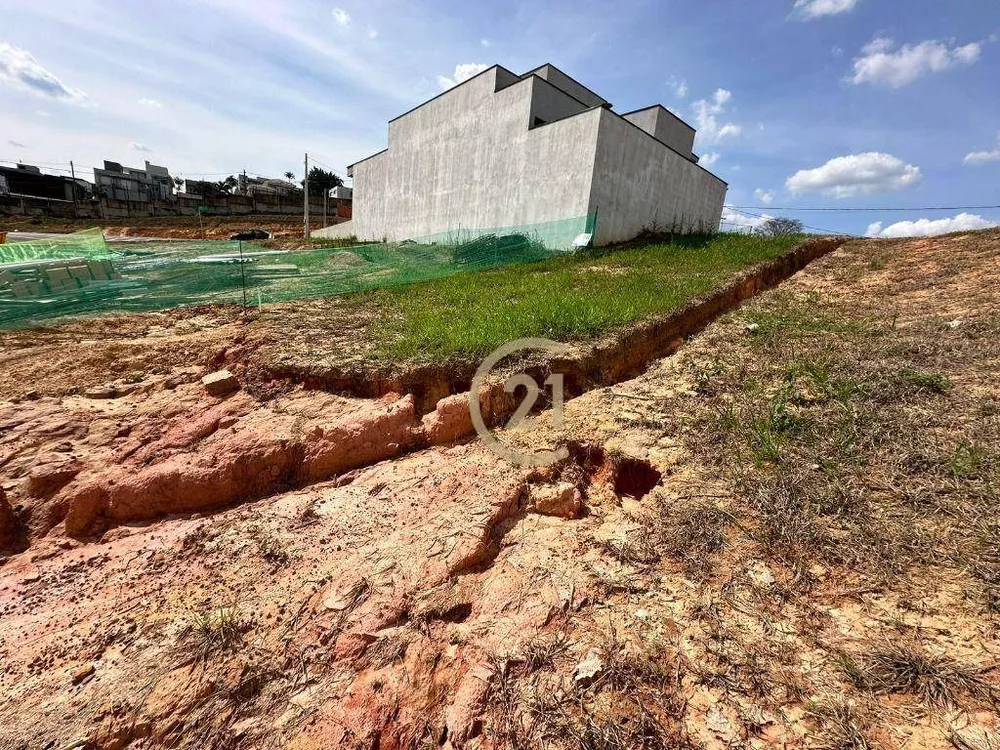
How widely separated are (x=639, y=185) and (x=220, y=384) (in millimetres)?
13692

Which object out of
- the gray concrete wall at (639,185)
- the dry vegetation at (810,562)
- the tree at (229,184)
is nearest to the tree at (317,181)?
the tree at (229,184)

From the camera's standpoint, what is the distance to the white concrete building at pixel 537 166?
12.7 meters

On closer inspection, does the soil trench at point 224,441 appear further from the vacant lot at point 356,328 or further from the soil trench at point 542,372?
the vacant lot at point 356,328

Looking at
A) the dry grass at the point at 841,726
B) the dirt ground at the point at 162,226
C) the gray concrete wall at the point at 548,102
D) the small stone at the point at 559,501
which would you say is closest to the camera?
the dry grass at the point at 841,726

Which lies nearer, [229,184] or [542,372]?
Answer: [542,372]

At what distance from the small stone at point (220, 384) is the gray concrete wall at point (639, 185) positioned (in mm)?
10712

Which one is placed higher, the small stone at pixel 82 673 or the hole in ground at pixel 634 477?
the hole in ground at pixel 634 477

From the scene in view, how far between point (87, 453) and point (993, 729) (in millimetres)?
6101

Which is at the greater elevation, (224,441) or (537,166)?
(537,166)

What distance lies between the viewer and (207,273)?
8.16 m

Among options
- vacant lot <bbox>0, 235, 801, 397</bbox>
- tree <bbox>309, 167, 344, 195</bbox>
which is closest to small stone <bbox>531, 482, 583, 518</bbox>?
vacant lot <bbox>0, 235, 801, 397</bbox>

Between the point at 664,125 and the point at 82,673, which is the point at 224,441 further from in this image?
the point at 664,125

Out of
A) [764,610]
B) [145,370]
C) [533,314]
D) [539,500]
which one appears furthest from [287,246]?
[764,610]

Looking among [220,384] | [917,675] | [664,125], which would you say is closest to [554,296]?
[220,384]
